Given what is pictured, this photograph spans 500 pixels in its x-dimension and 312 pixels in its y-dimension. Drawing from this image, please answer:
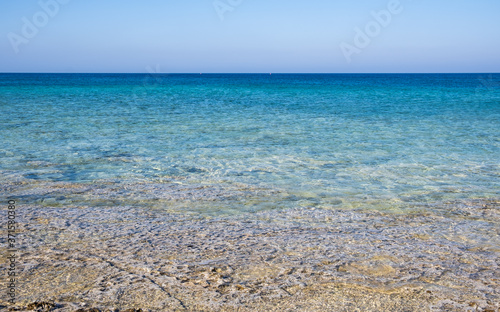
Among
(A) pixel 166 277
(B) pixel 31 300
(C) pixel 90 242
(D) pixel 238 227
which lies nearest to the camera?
(B) pixel 31 300

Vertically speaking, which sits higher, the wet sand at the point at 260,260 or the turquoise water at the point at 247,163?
the wet sand at the point at 260,260

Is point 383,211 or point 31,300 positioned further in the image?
point 383,211

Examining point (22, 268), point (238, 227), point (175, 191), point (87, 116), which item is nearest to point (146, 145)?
point (175, 191)

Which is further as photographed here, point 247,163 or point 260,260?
point 247,163

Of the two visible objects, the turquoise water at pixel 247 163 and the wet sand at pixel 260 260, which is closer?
the wet sand at pixel 260 260

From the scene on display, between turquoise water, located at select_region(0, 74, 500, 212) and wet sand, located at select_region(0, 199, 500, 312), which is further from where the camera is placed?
turquoise water, located at select_region(0, 74, 500, 212)

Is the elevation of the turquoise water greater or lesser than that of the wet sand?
lesser

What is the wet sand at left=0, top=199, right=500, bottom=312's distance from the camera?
9.68ft

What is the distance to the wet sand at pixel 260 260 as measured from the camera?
9.68 feet

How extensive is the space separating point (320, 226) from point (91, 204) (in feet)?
8.81

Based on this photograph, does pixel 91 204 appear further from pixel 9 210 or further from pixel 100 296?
pixel 100 296

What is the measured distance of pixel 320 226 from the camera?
14.8ft

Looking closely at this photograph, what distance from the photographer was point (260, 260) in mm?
3611

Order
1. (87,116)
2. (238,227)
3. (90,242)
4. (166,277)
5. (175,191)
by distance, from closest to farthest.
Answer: (166,277)
(90,242)
(238,227)
(175,191)
(87,116)
